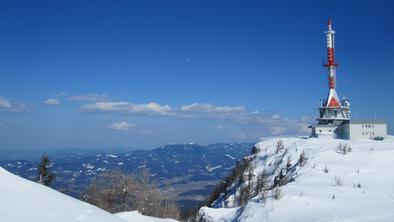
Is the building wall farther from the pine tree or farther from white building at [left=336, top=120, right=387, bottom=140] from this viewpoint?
the pine tree

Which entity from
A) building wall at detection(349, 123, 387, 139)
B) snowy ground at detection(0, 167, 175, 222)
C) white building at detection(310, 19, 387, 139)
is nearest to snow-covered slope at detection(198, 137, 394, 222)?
snowy ground at detection(0, 167, 175, 222)

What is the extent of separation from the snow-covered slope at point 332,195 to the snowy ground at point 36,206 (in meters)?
9.95

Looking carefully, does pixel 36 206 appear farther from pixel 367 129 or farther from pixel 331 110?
pixel 331 110

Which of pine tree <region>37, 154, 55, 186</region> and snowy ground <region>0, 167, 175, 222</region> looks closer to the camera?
snowy ground <region>0, 167, 175, 222</region>

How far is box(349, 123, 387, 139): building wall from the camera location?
7425cm

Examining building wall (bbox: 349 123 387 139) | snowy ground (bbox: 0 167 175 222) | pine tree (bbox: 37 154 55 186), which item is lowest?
pine tree (bbox: 37 154 55 186)

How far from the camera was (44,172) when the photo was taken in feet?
162

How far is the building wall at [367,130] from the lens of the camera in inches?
2923

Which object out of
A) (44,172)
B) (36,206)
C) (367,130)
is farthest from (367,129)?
(36,206)

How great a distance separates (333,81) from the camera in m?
92.9

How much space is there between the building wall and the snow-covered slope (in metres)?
33.8

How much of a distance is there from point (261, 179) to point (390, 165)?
43.8ft

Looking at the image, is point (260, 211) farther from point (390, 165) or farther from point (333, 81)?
point (333, 81)

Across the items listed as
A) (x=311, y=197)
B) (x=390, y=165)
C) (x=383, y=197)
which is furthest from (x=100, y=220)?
(x=390, y=165)
